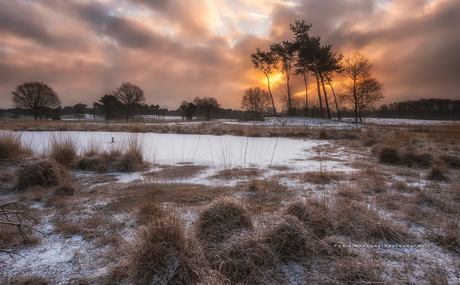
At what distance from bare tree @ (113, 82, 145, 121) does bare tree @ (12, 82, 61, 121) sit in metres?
11.5

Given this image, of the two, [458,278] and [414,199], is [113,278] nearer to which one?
[458,278]

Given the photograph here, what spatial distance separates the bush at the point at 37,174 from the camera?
3646mm

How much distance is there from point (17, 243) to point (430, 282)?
400 cm

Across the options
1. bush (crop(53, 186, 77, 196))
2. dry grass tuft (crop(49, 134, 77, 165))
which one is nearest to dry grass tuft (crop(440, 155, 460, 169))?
bush (crop(53, 186, 77, 196))

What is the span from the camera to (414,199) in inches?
120

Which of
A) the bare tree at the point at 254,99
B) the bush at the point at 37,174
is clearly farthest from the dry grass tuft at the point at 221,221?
the bare tree at the point at 254,99

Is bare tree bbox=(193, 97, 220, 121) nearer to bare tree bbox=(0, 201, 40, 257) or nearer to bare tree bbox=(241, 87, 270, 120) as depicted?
bare tree bbox=(241, 87, 270, 120)

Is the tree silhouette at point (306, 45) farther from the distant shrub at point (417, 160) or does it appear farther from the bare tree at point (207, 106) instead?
the bare tree at point (207, 106)

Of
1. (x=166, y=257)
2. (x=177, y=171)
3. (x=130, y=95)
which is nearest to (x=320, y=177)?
(x=177, y=171)

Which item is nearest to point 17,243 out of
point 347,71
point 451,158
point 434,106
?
point 451,158

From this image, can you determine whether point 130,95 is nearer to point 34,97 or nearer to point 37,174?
point 34,97

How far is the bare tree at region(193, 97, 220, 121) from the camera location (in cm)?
4809

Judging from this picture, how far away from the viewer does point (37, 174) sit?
3.68m

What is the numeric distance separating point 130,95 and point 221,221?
46327 millimetres
